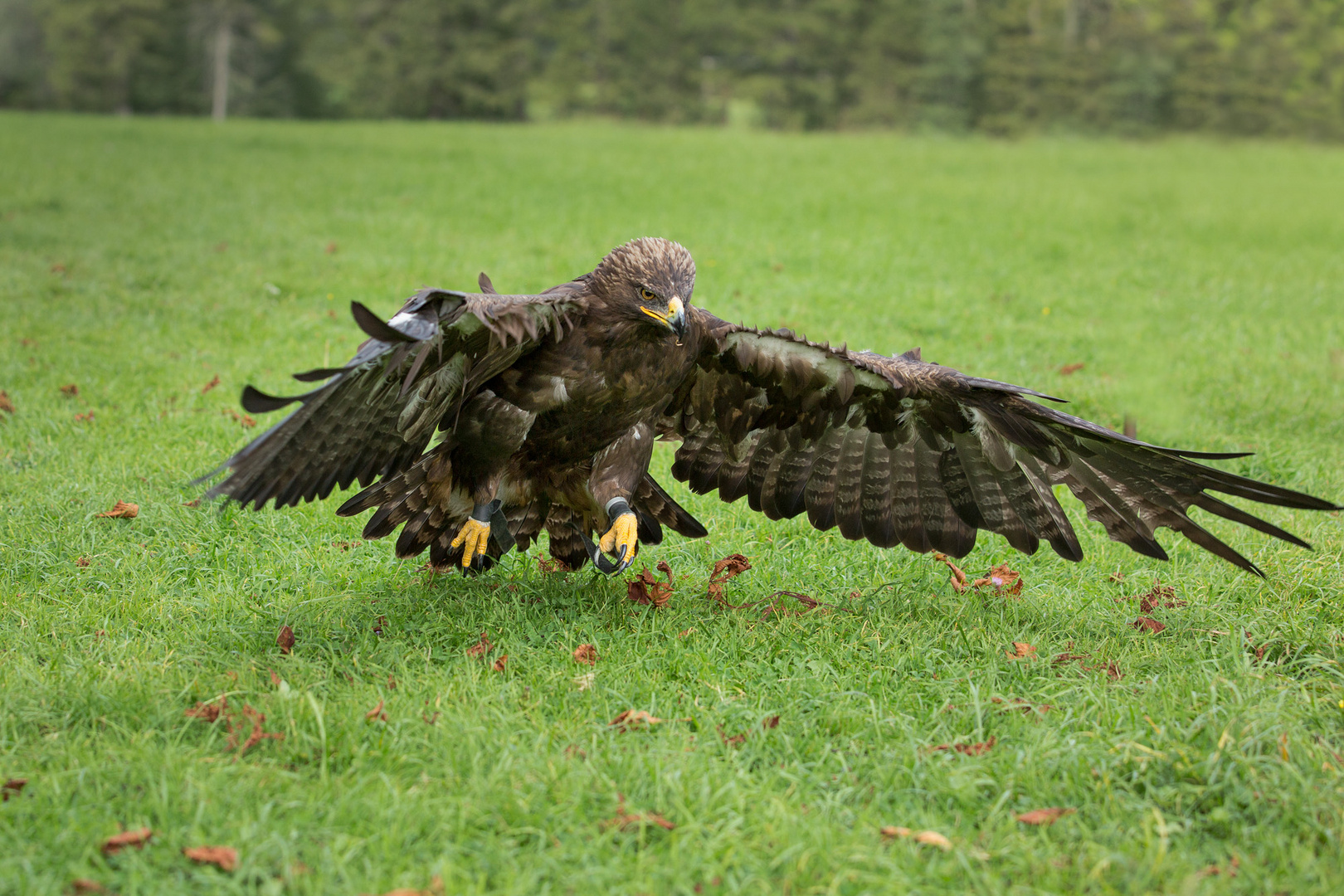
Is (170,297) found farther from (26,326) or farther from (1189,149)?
Result: (1189,149)

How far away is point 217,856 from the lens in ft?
10.2

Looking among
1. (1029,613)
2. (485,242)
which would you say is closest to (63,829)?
(1029,613)

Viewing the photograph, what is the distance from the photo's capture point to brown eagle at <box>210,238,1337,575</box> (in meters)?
4.03

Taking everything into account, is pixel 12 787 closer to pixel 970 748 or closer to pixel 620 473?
pixel 620 473

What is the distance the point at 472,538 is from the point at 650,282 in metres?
1.47

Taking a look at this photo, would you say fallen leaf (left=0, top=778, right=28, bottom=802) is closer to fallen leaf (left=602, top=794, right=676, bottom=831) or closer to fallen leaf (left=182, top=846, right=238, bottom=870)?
fallen leaf (left=182, top=846, right=238, bottom=870)

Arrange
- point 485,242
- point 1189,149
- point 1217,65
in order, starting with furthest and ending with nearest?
point 1217,65
point 1189,149
point 485,242

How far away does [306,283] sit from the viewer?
→ 37.5 feet

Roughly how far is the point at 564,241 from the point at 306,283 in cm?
349

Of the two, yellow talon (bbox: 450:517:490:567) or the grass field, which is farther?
yellow talon (bbox: 450:517:490:567)

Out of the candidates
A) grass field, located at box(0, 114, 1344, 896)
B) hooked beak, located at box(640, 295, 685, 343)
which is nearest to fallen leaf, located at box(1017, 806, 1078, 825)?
grass field, located at box(0, 114, 1344, 896)

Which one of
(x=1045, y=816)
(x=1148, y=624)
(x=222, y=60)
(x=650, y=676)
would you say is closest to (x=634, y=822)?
(x=650, y=676)

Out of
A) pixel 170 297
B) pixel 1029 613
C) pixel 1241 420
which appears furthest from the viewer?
pixel 170 297

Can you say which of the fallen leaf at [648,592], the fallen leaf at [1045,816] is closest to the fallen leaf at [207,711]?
the fallen leaf at [648,592]
